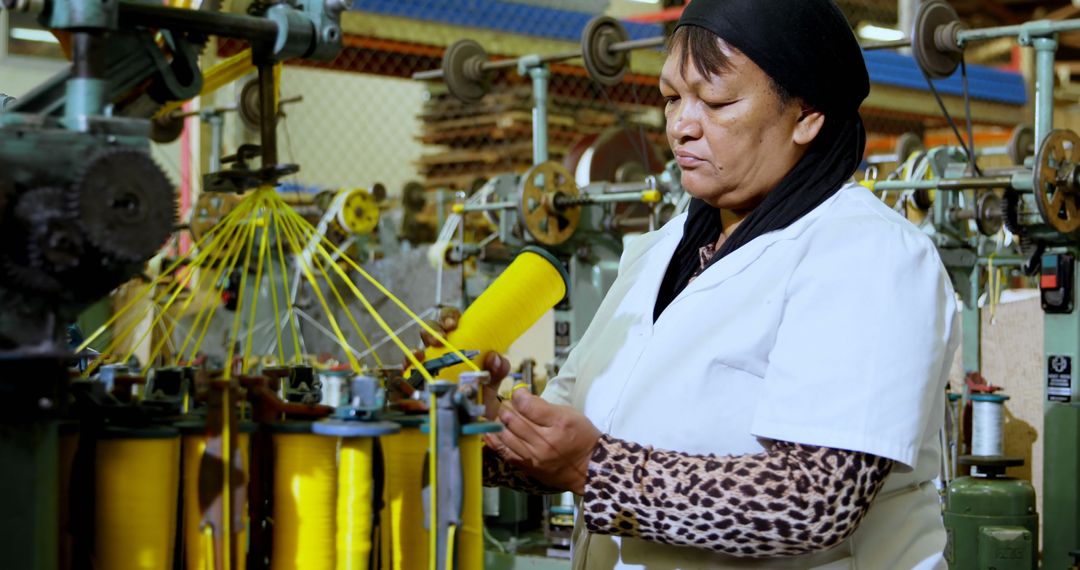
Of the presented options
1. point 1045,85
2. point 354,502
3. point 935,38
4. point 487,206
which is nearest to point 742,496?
point 354,502

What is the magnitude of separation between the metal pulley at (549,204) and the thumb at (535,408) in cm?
383

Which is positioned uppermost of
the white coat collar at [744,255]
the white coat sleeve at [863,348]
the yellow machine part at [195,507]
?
the white coat collar at [744,255]

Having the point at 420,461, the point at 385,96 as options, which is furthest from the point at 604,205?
the point at 385,96

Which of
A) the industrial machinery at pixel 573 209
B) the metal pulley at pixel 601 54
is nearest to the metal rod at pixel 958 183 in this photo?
the industrial machinery at pixel 573 209

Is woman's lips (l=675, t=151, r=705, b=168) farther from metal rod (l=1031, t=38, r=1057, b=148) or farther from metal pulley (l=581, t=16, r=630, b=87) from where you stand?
metal pulley (l=581, t=16, r=630, b=87)

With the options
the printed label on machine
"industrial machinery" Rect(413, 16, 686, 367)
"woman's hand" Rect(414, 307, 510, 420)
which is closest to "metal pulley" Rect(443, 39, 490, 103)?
"industrial machinery" Rect(413, 16, 686, 367)

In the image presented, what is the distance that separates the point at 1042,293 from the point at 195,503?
3676mm

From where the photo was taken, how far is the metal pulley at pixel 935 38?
4.46 metres

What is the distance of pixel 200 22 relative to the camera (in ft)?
3.93

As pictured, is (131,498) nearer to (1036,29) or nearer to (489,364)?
(489,364)

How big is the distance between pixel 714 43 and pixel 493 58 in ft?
23.0

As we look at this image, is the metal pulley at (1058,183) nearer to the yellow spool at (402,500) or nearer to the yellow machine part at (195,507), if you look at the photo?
the yellow spool at (402,500)

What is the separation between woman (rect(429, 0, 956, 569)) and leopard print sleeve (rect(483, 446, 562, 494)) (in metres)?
0.03

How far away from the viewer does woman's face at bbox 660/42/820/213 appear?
144 centimetres
